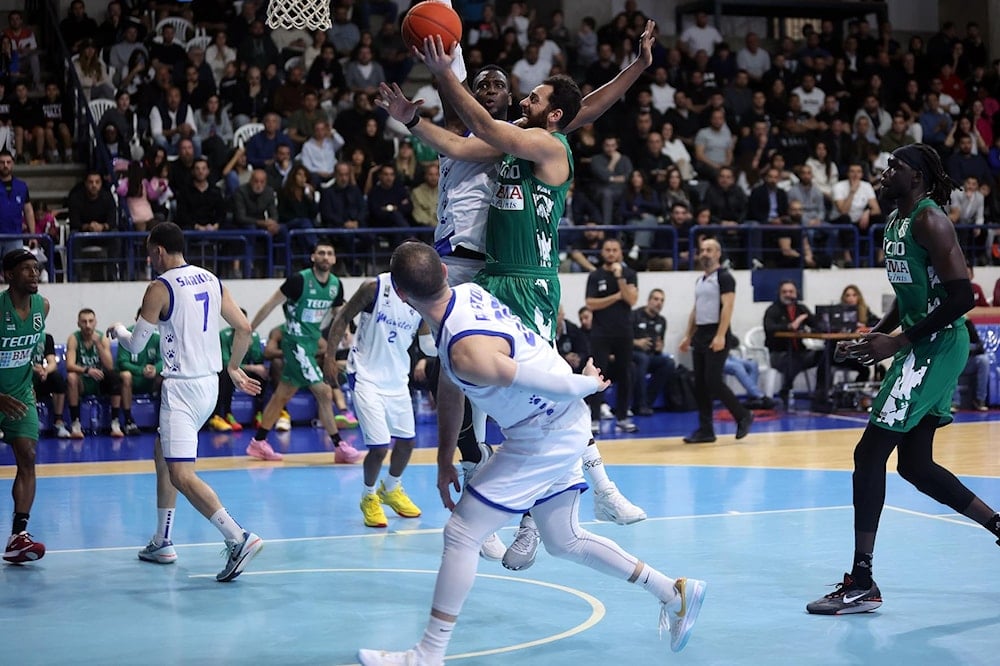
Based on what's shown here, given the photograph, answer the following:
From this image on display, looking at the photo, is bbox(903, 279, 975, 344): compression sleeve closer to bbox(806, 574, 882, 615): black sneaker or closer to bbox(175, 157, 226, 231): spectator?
bbox(806, 574, 882, 615): black sneaker

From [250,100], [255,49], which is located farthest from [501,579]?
[255,49]

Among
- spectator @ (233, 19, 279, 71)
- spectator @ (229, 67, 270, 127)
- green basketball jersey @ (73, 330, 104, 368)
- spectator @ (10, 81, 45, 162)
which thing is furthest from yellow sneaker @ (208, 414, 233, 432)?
spectator @ (233, 19, 279, 71)

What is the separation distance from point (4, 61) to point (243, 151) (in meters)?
3.70

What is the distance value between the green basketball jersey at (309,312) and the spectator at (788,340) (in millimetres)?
6475

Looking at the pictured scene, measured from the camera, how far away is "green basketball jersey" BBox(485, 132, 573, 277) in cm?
606

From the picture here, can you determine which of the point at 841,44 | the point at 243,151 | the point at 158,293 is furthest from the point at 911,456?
the point at 841,44

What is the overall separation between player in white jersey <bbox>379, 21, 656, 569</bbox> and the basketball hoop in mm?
4641

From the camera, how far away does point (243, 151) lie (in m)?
16.4

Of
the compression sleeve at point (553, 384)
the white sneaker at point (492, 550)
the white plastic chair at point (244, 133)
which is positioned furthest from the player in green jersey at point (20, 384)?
the white plastic chair at point (244, 133)

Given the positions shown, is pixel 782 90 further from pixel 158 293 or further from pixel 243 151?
pixel 158 293

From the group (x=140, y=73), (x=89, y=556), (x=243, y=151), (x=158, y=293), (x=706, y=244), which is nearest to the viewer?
(x=158, y=293)

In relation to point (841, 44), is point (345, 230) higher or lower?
lower

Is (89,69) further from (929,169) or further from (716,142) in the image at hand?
(929,169)

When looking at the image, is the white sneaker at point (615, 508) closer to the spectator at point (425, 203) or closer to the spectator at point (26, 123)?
the spectator at point (425, 203)
